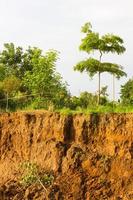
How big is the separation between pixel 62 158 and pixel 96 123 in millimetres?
1499

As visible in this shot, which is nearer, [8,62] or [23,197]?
[23,197]

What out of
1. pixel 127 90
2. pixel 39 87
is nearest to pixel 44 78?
pixel 39 87

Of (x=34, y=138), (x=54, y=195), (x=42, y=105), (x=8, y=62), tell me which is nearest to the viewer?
(x=54, y=195)

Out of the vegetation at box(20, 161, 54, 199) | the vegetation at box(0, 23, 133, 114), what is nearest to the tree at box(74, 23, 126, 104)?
the vegetation at box(0, 23, 133, 114)

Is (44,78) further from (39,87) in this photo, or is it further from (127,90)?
(127,90)

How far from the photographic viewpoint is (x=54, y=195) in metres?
20.8

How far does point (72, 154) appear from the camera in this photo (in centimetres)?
2153

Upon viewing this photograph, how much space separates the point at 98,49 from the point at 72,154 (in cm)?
604

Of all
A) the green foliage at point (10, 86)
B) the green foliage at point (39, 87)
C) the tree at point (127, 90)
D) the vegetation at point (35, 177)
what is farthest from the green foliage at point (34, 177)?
the tree at point (127, 90)

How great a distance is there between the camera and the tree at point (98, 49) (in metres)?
26.0

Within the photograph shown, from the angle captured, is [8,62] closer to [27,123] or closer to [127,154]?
[27,123]

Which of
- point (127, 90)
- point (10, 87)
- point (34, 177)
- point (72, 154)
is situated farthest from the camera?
point (127, 90)

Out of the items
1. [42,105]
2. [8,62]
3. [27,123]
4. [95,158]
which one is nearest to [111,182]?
[95,158]

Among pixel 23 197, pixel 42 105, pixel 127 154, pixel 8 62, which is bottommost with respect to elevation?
pixel 23 197
